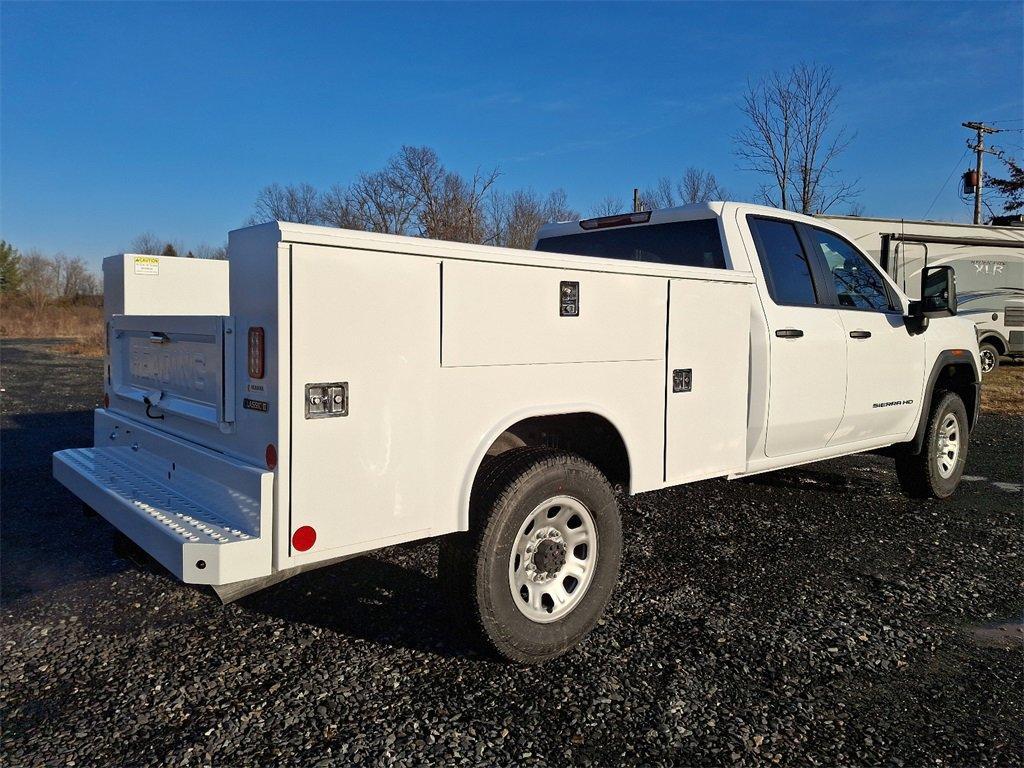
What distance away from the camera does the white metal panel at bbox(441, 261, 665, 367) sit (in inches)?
123

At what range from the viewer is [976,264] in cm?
1684

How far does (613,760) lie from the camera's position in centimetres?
275

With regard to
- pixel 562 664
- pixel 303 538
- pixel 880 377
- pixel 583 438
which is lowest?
pixel 562 664

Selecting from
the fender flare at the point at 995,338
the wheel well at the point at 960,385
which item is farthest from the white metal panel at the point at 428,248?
the fender flare at the point at 995,338

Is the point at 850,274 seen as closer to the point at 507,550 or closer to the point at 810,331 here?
the point at 810,331

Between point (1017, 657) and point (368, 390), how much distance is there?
320 centimetres

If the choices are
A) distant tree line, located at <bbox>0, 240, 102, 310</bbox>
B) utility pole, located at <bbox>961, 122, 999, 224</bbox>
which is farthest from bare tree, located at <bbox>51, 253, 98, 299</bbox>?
utility pole, located at <bbox>961, 122, 999, 224</bbox>

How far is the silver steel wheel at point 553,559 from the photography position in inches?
133

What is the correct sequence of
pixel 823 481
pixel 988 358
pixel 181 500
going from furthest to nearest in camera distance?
pixel 988 358 < pixel 823 481 < pixel 181 500

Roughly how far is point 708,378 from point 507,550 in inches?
64.9

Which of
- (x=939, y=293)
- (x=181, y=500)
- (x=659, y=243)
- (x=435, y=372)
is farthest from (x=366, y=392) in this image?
(x=939, y=293)

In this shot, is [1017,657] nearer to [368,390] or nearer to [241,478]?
[368,390]

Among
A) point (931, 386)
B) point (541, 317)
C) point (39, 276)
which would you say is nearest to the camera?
point (541, 317)

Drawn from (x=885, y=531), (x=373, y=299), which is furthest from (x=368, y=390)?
(x=885, y=531)
